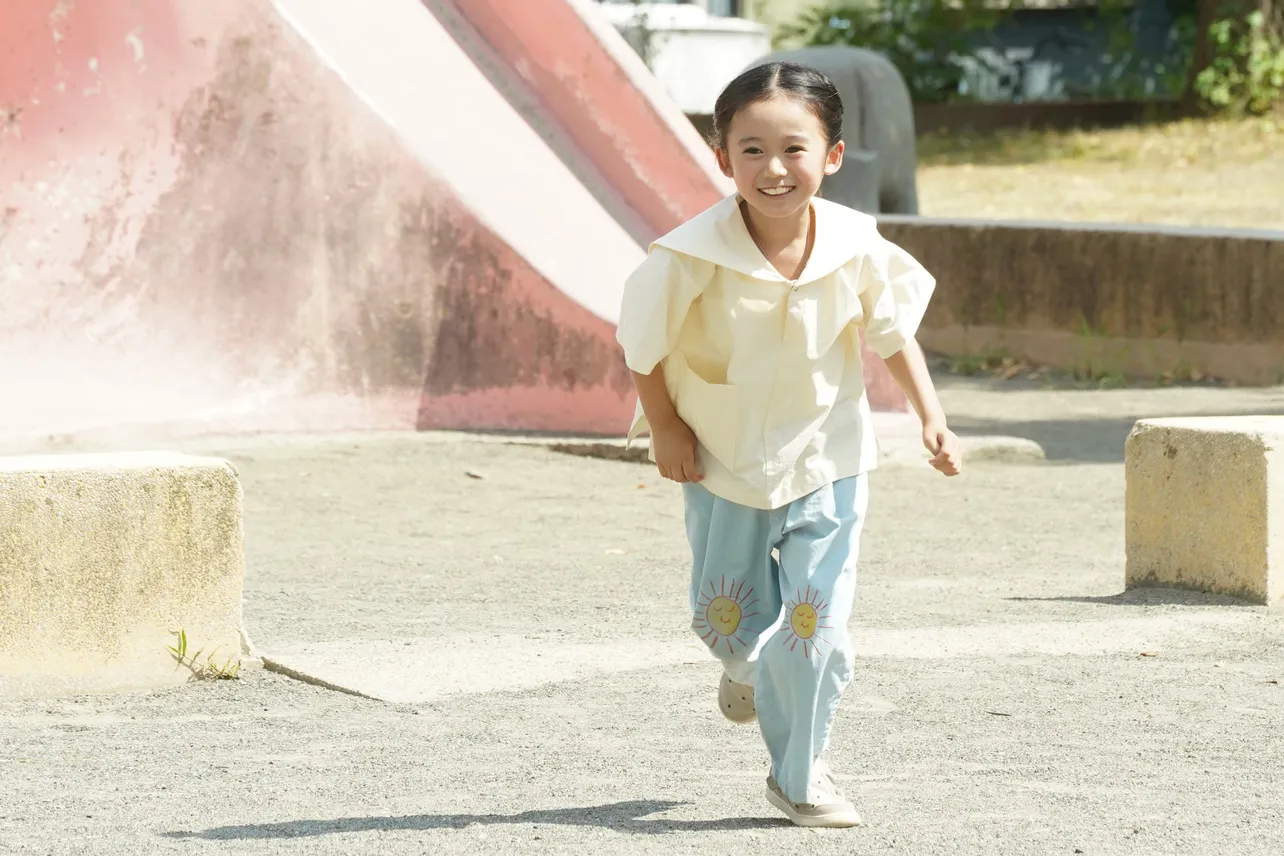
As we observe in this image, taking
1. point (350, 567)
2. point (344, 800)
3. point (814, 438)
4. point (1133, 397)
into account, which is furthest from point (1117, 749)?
point (1133, 397)

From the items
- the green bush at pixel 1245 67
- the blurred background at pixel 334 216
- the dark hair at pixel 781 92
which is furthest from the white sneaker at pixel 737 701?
the green bush at pixel 1245 67

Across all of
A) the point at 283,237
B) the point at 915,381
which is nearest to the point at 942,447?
the point at 915,381

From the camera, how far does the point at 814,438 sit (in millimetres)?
3693

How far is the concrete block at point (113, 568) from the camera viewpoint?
4672 mm

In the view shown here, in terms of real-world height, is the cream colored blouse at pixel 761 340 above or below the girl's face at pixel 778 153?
below

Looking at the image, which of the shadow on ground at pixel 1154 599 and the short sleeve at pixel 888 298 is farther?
the shadow on ground at pixel 1154 599

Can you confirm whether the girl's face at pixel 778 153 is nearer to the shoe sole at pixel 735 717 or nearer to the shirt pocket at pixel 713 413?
the shirt pocket at pixel 713 413

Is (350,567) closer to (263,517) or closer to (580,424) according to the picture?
(263,517)

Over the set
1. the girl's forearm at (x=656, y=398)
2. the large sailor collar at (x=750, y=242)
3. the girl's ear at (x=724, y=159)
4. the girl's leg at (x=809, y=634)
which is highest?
the girl's ear at (x=724, y=159)

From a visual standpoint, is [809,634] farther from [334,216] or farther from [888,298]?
[334,216]

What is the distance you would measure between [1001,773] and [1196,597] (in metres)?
2.06

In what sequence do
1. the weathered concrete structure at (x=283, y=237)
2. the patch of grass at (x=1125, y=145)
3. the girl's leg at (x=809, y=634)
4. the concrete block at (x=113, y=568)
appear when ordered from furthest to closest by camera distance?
the patch of grass at (x=1125, y=145)
the weathered concrete structure at (x=283, y=237)
the concrete block at (x=113, y=568)
the girl's leg at (x=809, y=634)

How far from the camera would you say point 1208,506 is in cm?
591

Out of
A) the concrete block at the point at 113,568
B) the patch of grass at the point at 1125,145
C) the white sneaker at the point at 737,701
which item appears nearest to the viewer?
the white sneaker at the point at 737,701
